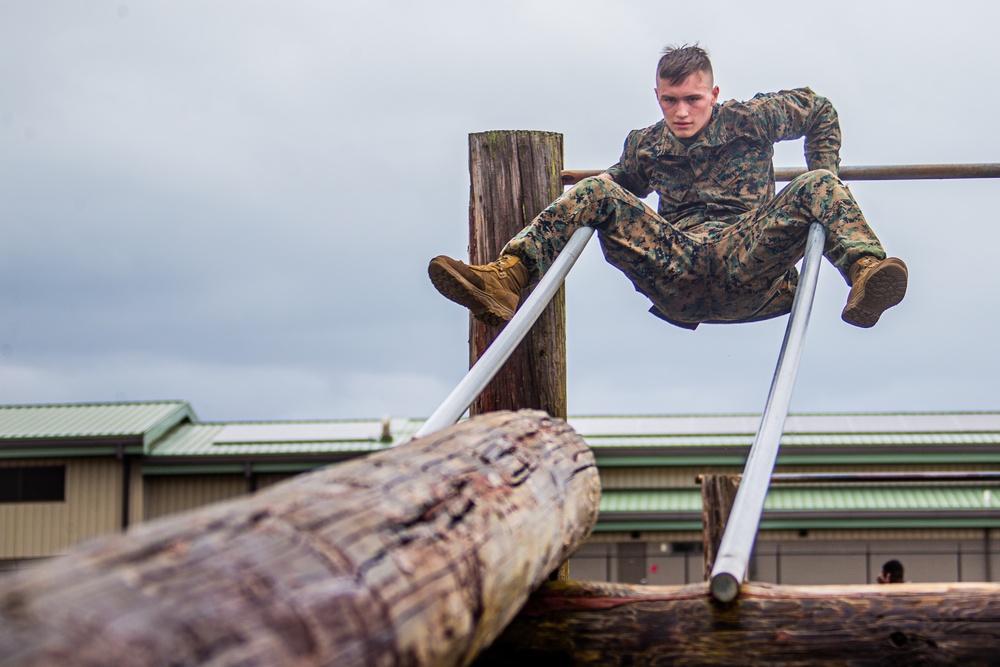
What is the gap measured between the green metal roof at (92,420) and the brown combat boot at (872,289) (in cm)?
1248

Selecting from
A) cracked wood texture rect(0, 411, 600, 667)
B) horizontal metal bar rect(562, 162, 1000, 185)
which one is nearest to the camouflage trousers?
horizontal metal bar rect(562, 162, 1000, 185)

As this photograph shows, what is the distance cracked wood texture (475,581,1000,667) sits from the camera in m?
2.37

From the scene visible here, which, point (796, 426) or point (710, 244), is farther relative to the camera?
point (796, 426)

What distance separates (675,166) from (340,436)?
1160 centimetres

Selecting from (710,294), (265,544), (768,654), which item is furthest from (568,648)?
(710,294)

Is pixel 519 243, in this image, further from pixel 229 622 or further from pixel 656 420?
pixel 656 420

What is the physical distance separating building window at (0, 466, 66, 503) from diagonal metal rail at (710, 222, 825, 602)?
1365cm

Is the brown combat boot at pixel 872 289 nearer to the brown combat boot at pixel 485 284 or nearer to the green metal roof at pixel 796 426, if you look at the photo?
the brown combat boot at pixel 485 284

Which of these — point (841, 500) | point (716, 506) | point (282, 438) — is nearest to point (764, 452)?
point (716, 506)

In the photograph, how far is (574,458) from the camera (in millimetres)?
2771

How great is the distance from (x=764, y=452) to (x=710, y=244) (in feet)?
5.52

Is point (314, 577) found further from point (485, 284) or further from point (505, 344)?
point (485, 284)

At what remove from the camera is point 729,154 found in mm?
4625

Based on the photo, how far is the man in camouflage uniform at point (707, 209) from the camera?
4.00m
